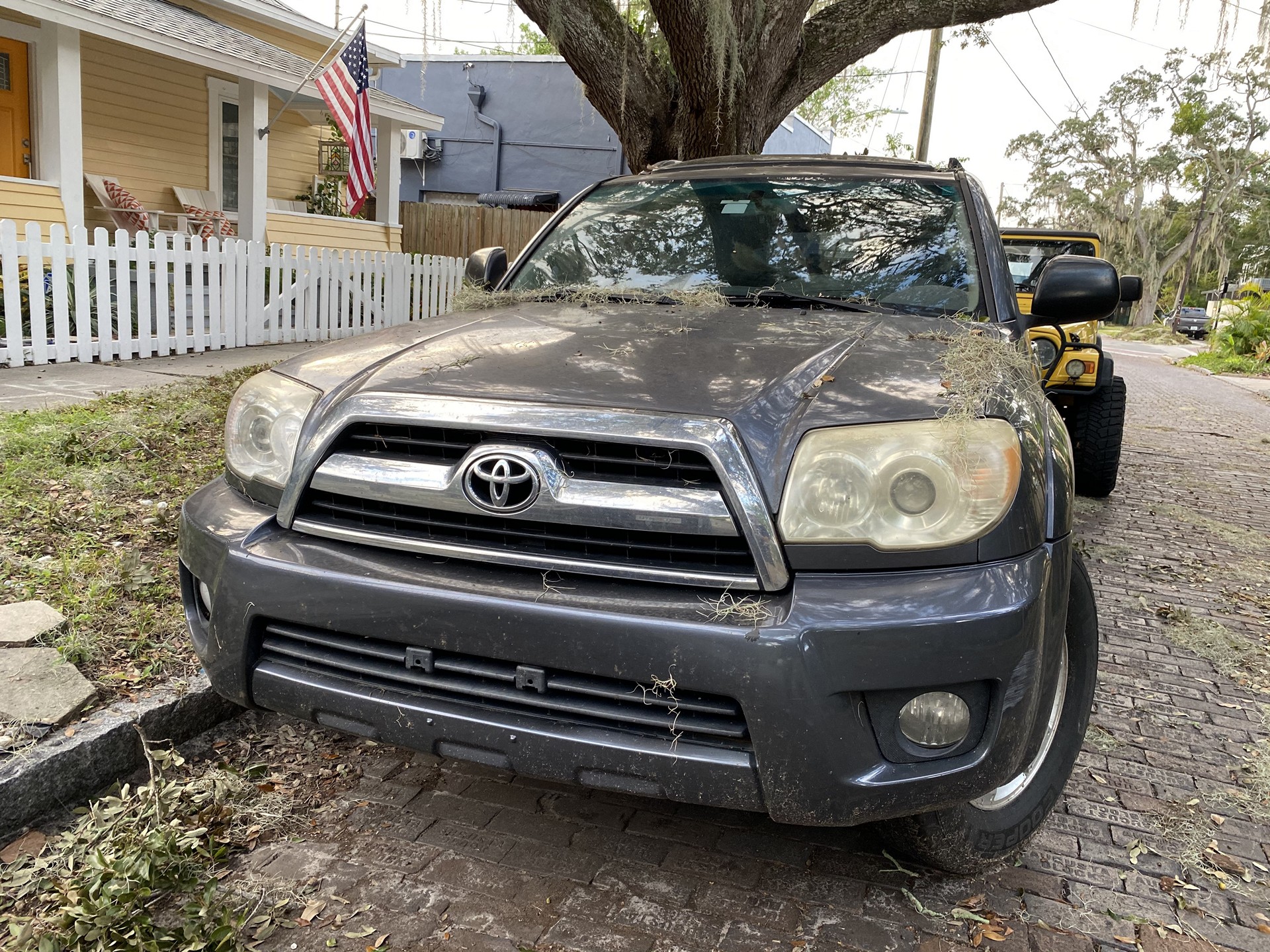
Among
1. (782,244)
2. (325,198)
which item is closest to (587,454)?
(782,244)

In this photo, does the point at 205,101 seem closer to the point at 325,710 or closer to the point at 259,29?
the point at 259,29

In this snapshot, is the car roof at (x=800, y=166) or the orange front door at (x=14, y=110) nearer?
the car roof at (x=800, y=166)

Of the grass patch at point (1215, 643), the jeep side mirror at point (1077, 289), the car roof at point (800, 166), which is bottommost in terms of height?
the grass patch at point (1215, 643)

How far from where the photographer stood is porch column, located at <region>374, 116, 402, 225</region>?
15359 mm

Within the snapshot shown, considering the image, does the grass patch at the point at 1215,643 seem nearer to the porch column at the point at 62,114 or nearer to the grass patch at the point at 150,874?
the grass patch at the point at 150,874

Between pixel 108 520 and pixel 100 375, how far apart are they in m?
3.88

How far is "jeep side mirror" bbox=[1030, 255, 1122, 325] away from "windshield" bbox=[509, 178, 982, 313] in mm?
250

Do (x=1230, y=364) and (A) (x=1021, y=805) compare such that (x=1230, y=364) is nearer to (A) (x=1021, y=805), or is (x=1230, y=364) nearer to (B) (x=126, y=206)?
(B) (x=126, y=206)

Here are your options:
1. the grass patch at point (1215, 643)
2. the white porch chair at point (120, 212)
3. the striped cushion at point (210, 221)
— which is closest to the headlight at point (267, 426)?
the grass patch at point (1215, 643)

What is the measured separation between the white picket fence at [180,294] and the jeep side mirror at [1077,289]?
688 centimetres

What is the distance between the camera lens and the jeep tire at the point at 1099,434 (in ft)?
21.1

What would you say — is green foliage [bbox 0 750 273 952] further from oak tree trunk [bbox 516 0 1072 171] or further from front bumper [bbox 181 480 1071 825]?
oak tree trunk [bbox 516 0 1072 171]

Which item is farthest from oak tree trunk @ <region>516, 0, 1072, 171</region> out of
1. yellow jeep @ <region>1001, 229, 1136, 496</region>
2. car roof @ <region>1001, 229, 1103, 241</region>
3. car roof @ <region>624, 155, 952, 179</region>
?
car roof @ <region>624, 155, 952, 179</region>

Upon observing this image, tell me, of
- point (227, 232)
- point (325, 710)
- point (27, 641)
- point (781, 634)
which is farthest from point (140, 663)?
point (227, 232)
